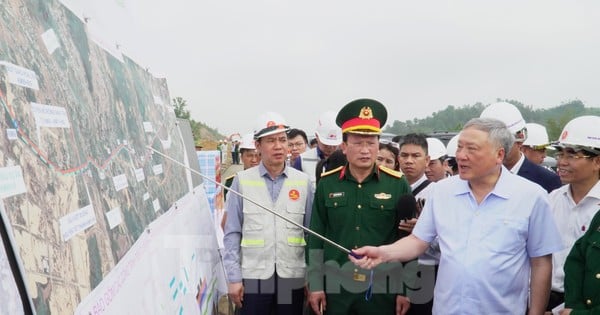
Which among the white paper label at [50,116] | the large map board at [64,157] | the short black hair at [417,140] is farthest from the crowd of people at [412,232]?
the white paper label at [50,116]

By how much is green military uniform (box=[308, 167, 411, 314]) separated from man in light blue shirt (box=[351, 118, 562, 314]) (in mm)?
423

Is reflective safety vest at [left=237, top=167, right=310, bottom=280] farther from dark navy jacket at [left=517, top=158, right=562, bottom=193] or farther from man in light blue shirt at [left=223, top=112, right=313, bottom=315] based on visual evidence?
dark navy jacket at [left=517, top=158, right=562, bottom=193]

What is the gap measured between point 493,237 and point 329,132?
265 centimetres

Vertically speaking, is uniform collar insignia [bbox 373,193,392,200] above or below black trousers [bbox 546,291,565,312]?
above

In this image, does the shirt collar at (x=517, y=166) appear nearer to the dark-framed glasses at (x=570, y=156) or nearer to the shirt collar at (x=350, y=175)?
the dark-framed glasses at (x=570, y=156)

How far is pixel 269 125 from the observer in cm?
307

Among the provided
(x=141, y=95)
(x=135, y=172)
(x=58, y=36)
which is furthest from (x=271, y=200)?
(x=58, y=36)

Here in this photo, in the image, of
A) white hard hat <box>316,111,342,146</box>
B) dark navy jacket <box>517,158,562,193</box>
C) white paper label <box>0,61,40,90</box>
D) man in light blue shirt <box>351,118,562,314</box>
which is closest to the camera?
white paper label <box>0,61,40,90</box>

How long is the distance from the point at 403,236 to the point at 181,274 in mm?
1433

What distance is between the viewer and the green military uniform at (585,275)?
2027mm

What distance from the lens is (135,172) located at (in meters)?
1.81

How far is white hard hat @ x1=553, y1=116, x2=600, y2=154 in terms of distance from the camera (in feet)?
8.46

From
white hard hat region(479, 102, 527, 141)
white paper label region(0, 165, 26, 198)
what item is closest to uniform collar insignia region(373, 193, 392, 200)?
white hard hat region(479, 102, 527, 141)

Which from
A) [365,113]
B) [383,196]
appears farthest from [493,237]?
[365,113]
